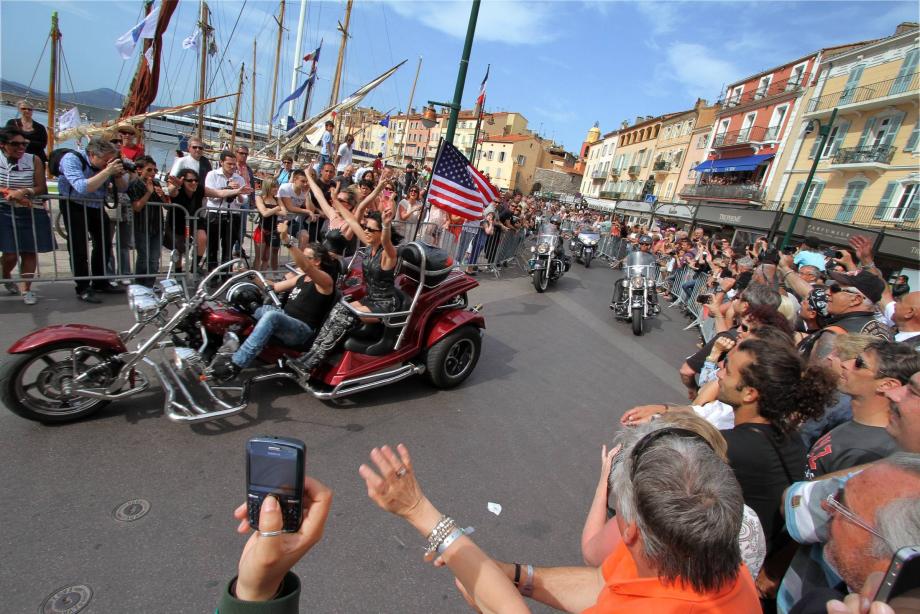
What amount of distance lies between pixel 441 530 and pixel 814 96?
35622 millimetres

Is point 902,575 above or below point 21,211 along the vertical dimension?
above

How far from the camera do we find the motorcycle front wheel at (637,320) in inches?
299

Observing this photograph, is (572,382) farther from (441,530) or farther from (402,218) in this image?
(402,218)

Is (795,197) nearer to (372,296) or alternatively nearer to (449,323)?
(449,323)

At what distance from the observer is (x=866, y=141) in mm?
23422

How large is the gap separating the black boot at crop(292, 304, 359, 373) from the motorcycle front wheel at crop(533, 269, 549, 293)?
632 cm

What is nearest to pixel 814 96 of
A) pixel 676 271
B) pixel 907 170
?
pixel 907 170

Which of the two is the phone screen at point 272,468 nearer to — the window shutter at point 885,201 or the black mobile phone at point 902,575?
the black mobile phone at point 902,575

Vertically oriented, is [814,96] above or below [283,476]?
above

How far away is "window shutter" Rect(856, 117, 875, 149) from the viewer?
2322 centimetres

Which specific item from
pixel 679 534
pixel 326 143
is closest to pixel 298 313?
pixel 679 534

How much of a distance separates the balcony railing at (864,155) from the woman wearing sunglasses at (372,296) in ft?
94.3

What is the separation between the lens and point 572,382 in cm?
523

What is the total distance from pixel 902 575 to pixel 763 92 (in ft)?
130
